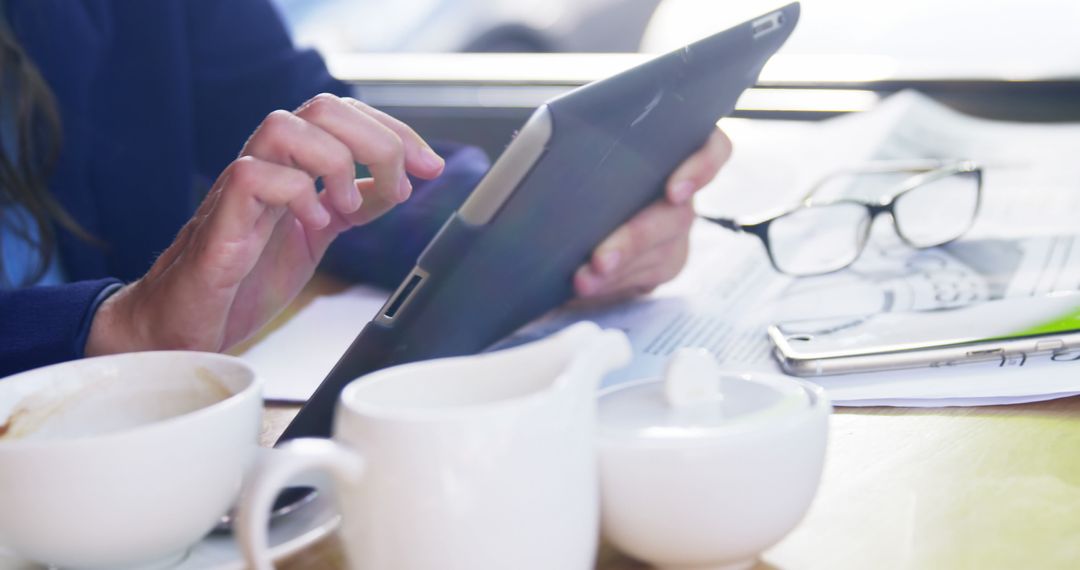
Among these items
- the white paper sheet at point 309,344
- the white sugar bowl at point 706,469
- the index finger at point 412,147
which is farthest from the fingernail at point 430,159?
the white sugar bowl at point 706,469

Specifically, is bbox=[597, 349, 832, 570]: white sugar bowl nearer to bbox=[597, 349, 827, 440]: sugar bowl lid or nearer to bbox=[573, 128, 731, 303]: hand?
bbox=[597, 349, 827, 440]: sugar bowl lid

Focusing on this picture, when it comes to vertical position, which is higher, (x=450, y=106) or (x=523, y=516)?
(x=523, y=516)

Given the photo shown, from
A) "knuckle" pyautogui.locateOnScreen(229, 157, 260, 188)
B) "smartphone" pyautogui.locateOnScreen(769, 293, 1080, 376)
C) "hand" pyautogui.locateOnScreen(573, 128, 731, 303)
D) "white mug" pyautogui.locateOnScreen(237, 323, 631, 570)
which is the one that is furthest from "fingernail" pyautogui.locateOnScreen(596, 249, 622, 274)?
"white mug" pyautogui.locateOnScreen(237, 323, 631, 570)

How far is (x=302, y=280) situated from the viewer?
0.61 metres

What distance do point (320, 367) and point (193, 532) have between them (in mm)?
250

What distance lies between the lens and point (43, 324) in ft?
1.74

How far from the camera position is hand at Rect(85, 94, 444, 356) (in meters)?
0.45

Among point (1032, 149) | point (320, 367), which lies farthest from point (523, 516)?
point (1032, 149)

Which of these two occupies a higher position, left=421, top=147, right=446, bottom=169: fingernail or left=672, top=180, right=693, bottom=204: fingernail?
left=421, top=147, right=446, bottom=169: fingernail

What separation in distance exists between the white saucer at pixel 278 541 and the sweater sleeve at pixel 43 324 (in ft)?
0.72

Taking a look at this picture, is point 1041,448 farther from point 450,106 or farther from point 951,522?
point 450,106

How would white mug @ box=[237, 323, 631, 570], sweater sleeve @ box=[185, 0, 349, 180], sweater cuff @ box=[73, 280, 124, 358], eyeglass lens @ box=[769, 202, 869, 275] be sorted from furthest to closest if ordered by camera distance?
sweater sleeve @ box=[185, 0, 349, 180] < eyeglass lens @ box=[769, 202, 869, 275] < sweater cuff @ box=[73, 280, 124, 358] < white mug @ box=[237, 323, 631, 570]

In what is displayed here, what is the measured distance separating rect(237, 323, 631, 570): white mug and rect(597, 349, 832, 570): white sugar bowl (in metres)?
0.02

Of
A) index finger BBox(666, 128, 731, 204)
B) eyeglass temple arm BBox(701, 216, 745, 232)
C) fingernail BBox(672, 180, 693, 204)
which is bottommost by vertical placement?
eyeglass temple arm BBox(701, 216, 745, 232)
